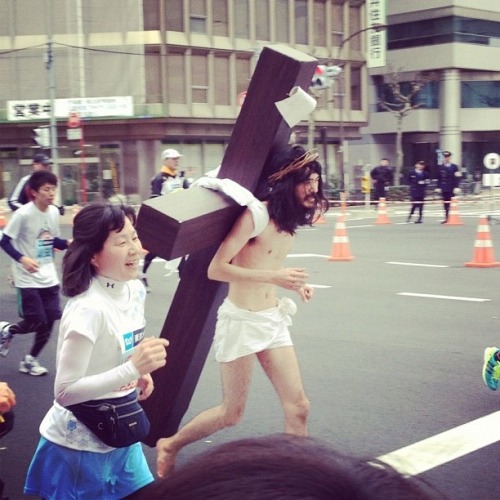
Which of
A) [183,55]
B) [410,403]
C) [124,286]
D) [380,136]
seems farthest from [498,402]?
[380,136]

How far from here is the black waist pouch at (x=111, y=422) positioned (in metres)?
3.10

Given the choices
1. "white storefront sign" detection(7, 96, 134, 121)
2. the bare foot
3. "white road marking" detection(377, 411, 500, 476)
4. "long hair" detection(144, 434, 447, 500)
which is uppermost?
"white storefront sign" detection(7, 96, 134, 121)

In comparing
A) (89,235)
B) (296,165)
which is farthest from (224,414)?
(89,235)

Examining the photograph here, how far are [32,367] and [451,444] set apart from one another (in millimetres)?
3517

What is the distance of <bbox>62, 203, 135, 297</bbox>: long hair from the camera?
326 centimetres

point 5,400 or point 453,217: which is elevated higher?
point 5,400

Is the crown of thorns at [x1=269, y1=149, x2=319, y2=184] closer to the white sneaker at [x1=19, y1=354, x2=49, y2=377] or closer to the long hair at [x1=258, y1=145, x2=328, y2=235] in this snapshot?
the long hair at [x1=258, y1=145, x2=328, y2=235]

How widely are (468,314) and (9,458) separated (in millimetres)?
5847

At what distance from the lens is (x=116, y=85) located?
40.3 m

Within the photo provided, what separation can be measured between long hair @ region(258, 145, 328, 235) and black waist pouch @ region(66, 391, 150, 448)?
1.33 meters

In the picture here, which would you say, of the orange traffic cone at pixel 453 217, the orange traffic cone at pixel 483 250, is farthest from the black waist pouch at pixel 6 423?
the orange traffic cone at pixel 453 217

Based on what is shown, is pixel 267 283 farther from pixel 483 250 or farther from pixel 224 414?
pixel 483 250

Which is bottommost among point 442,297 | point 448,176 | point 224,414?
point 442,297

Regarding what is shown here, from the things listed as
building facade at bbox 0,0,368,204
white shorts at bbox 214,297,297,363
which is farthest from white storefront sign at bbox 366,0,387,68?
white shorts at bbox 214,297,297,363
